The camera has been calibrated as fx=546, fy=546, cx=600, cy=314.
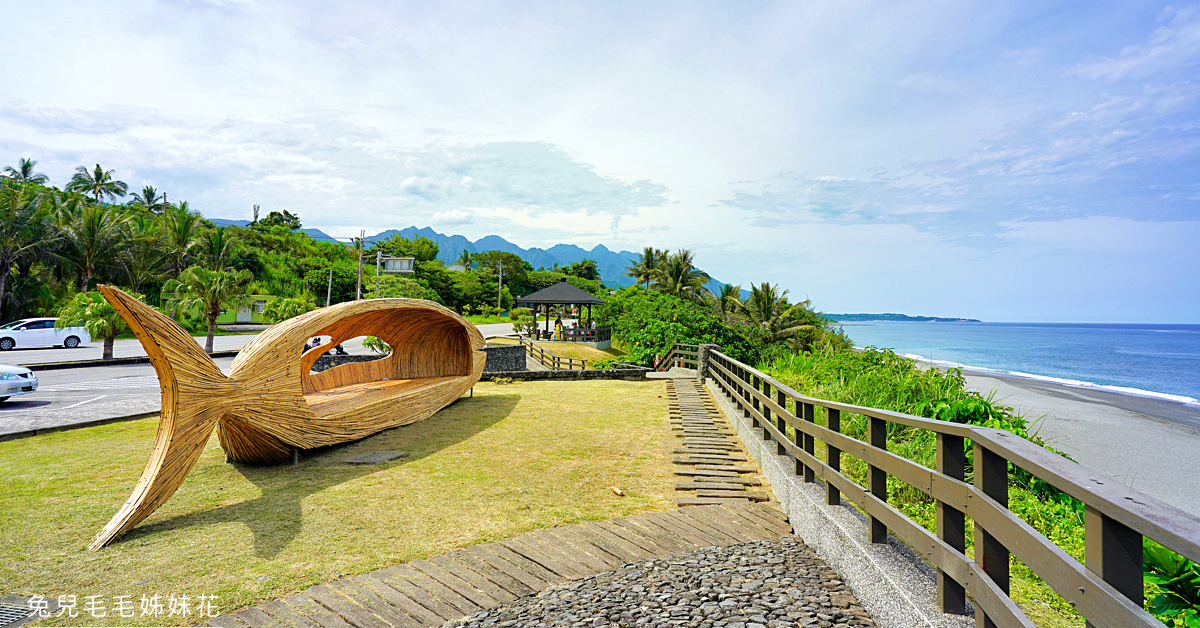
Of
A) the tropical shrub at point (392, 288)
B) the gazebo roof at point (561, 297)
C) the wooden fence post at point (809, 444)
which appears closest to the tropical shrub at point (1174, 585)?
the wooden fence post at point (809, 444)

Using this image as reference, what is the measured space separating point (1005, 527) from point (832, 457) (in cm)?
215

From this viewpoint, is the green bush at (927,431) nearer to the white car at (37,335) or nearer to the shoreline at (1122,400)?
the shoreline at (1122,400)

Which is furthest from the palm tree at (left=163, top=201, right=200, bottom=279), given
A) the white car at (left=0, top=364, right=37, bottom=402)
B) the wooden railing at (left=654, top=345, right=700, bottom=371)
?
the wooden railing at (left=654, top=345, right=700, bottom=371)

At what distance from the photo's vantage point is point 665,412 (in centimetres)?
1017

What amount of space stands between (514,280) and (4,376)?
197ft

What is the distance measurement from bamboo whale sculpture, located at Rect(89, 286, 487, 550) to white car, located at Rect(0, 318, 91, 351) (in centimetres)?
2102

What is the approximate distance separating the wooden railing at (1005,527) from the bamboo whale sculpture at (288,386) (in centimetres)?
542

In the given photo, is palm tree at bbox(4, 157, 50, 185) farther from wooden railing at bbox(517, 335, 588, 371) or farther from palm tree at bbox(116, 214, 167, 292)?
wooden railing at bbox(517, 335, 588, 371)

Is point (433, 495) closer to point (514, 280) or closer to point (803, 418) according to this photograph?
point (803, 418)

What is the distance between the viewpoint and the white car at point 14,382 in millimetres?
10516

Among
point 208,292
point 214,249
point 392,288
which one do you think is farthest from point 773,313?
point 214,249

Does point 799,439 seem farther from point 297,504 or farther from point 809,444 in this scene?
point 297,504

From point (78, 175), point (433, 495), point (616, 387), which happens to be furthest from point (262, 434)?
point (78, 175)

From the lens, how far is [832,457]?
4145 mm
